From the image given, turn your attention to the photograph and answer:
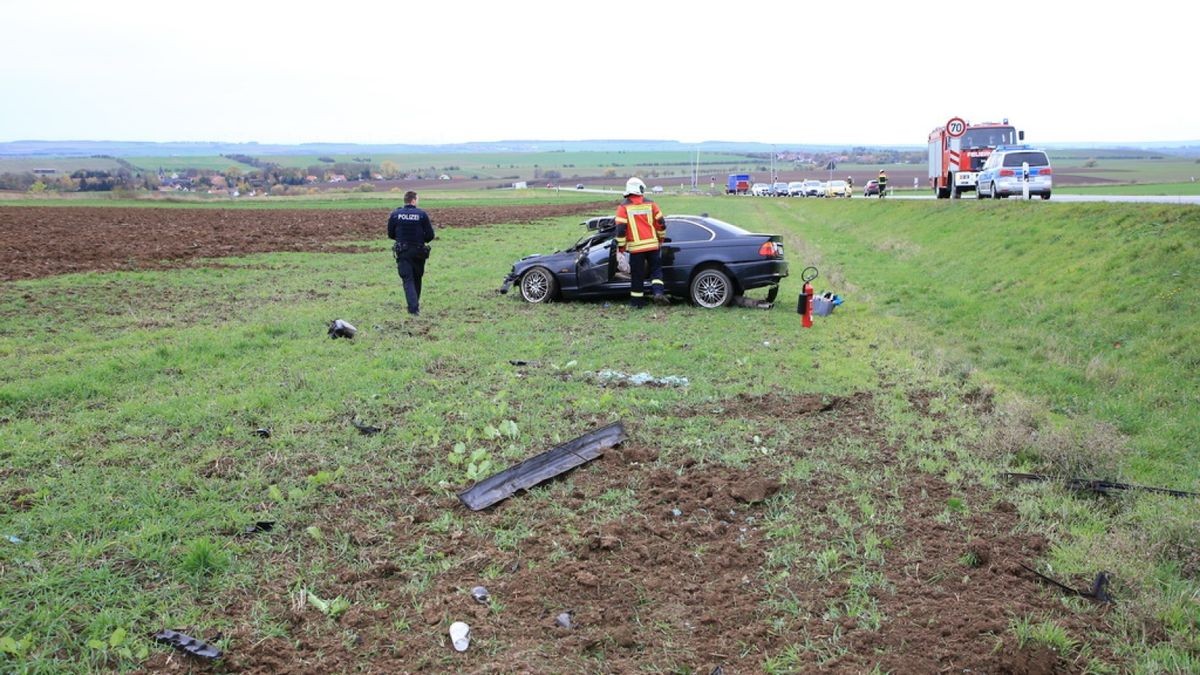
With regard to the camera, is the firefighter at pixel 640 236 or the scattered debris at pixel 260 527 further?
the firefighter at pixel 640 236

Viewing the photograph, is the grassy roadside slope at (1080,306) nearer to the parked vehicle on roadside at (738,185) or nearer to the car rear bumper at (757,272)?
the car rear bumper at (757,272)

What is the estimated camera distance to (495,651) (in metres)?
3.88

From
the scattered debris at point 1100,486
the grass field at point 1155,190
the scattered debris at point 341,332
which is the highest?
the grass field at point 1155,190

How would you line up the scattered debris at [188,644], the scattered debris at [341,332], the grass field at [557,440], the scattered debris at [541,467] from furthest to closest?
the scattered debris at [341,332], the scattered debris at [541,467], the grass field at [557,440], the scattered debris at [188,644]

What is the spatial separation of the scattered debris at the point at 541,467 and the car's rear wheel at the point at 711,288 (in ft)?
22.9

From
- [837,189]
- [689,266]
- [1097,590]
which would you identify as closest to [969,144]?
[689,266]

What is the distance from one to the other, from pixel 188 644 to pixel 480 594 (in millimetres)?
1359

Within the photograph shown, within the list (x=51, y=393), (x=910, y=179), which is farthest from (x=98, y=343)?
(x=910, y=179)

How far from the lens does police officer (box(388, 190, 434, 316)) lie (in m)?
12.4

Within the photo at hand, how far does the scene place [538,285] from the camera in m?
14.3

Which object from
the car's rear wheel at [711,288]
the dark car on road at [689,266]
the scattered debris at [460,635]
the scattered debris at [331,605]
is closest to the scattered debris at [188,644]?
the scattered debris at [331,605]

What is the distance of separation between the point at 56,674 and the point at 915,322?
11863 millimetres

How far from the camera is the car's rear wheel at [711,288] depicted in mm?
13305

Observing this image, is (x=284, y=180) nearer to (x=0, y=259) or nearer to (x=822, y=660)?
(x=0, y=259)
